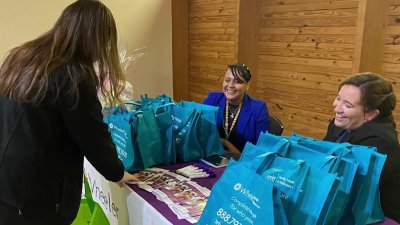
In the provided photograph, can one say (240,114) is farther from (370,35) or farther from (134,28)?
(134,28)

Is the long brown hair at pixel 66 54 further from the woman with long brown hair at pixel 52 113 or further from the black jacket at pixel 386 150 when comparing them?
the black jacket at pixel 386 150

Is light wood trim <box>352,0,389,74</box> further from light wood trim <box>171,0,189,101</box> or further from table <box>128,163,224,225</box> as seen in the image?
light wood trim <box>171,0,189,101</box>

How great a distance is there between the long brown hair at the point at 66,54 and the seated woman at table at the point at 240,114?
3.51ft

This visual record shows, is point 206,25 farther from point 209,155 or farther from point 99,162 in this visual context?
point 99,162

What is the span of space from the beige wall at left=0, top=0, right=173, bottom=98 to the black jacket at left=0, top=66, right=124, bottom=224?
228 cm

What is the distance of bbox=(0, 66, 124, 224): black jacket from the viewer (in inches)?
44.6

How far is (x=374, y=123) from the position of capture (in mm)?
1523

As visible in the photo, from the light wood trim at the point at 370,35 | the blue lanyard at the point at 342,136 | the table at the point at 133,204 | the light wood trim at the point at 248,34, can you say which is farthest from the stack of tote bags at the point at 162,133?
the light wood trim at the point at 248,34

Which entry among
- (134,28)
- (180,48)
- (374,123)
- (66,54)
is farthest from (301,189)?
(180,48)

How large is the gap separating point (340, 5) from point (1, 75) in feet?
8.03

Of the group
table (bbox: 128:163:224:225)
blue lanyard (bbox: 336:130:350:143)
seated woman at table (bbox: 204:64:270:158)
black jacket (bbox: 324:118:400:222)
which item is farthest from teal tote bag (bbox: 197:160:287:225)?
seated woman at table (bbox: 204:64:270:158)

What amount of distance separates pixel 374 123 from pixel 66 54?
125 cm

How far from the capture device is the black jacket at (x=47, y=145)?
1134 mm

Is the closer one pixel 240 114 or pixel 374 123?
pixel 374 123
